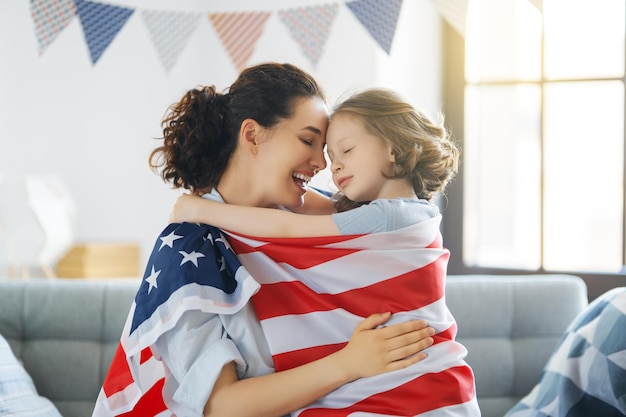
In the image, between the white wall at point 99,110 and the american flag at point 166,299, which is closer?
the american flag at point 166,299

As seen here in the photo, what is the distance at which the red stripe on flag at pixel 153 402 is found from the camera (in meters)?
1.58

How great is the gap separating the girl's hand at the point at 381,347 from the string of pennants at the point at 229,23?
4.29 ft

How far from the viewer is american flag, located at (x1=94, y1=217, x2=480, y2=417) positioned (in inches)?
57.6

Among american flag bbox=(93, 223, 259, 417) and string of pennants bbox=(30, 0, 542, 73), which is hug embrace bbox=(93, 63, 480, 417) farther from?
string of pennants bbox=(30, 0, 542, 73)

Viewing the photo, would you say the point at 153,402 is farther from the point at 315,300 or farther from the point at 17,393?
the point at 17,393

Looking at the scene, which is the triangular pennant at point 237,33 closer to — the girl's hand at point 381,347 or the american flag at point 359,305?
the american flag at point 359,305

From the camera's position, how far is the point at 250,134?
5.52 feet

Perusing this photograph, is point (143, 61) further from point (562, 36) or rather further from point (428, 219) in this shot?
point (428, 219)

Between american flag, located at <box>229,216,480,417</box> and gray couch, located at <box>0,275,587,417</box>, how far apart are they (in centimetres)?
79

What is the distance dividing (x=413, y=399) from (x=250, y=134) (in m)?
0.64

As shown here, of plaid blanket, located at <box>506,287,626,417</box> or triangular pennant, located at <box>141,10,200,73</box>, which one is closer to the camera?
plaid blanket, located at <box>506,287,626,417</box>

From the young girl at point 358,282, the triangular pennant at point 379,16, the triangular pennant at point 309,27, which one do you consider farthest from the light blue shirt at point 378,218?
the triangular pennant at point 309,27

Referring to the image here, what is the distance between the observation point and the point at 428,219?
5.23 ft

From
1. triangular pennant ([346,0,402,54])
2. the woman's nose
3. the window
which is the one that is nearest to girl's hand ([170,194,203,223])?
the woman's nose
